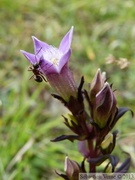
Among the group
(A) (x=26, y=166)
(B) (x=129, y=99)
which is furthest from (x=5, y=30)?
(A) (x=26, y=166)

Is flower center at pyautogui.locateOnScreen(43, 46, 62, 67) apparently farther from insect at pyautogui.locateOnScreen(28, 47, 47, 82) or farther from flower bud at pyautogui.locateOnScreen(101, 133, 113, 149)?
flower bud at pyautogui.locateOnScreen(101, 133, 113, 149)

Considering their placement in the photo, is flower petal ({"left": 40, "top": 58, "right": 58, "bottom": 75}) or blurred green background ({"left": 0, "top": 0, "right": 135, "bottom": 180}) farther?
blurred green background ({"left": 0, "top": 0, "right": 135, "bottom": 180})

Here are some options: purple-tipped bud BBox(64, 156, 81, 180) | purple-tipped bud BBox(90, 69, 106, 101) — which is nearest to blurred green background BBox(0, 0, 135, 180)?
purple-tipped bud BBox(90, 69, 106, 101)

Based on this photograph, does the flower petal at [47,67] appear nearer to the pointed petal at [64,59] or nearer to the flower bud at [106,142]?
the pointed petal at [64,59]

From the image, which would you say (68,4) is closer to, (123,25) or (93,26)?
(93,26)

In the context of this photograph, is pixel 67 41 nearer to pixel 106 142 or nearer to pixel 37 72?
pixel 37 72

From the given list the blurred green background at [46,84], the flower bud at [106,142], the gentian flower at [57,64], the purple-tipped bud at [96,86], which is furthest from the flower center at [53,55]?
the blurred green background at [46,84]
